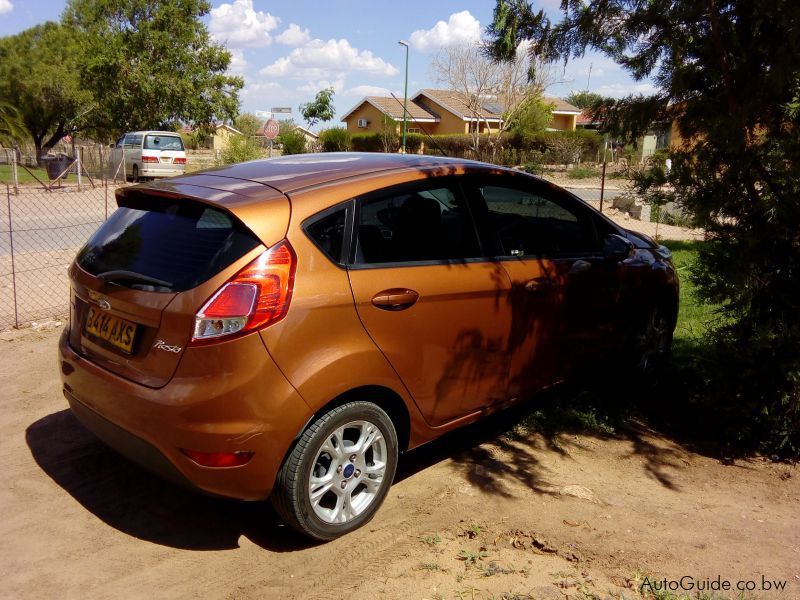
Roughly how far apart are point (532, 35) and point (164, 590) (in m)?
4.17

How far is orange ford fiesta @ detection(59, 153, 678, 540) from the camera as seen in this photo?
2977mm

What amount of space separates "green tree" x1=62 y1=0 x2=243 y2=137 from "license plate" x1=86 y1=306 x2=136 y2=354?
34887 mm

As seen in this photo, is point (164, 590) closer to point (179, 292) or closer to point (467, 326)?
point (179, 292)

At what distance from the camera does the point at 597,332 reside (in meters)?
4.78

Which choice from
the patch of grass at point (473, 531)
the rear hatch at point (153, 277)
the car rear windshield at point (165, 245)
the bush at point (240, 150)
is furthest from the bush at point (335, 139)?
the patch of grass at point (473, 531)

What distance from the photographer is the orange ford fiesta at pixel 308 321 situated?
117 inches

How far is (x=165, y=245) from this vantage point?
3.32 m

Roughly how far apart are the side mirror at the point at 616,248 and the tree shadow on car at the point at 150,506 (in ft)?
9.16

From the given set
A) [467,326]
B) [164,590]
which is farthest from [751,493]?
[164,590]

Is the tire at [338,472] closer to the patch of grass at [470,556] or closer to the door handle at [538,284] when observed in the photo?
the patch of grass at [470,556]

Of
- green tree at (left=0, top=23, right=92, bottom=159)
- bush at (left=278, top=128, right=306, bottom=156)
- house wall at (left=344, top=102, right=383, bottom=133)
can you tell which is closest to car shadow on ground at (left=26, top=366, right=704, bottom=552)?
bush at (left=278, top=128, right=306, bottom=156)

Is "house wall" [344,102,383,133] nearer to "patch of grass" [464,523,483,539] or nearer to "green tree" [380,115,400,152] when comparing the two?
"green tree" [380,115,400,152]

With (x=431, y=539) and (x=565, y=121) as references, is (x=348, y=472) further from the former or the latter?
(x=565, y=121)

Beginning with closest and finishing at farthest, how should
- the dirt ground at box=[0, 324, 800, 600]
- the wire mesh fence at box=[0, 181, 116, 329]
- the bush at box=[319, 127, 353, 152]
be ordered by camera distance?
the dirt ground at box=[0, 324, 800, 600] → the wire mesh fence at box=[0, 181, 116, 329] → the bush at box=[319, 127, 353, 152]
